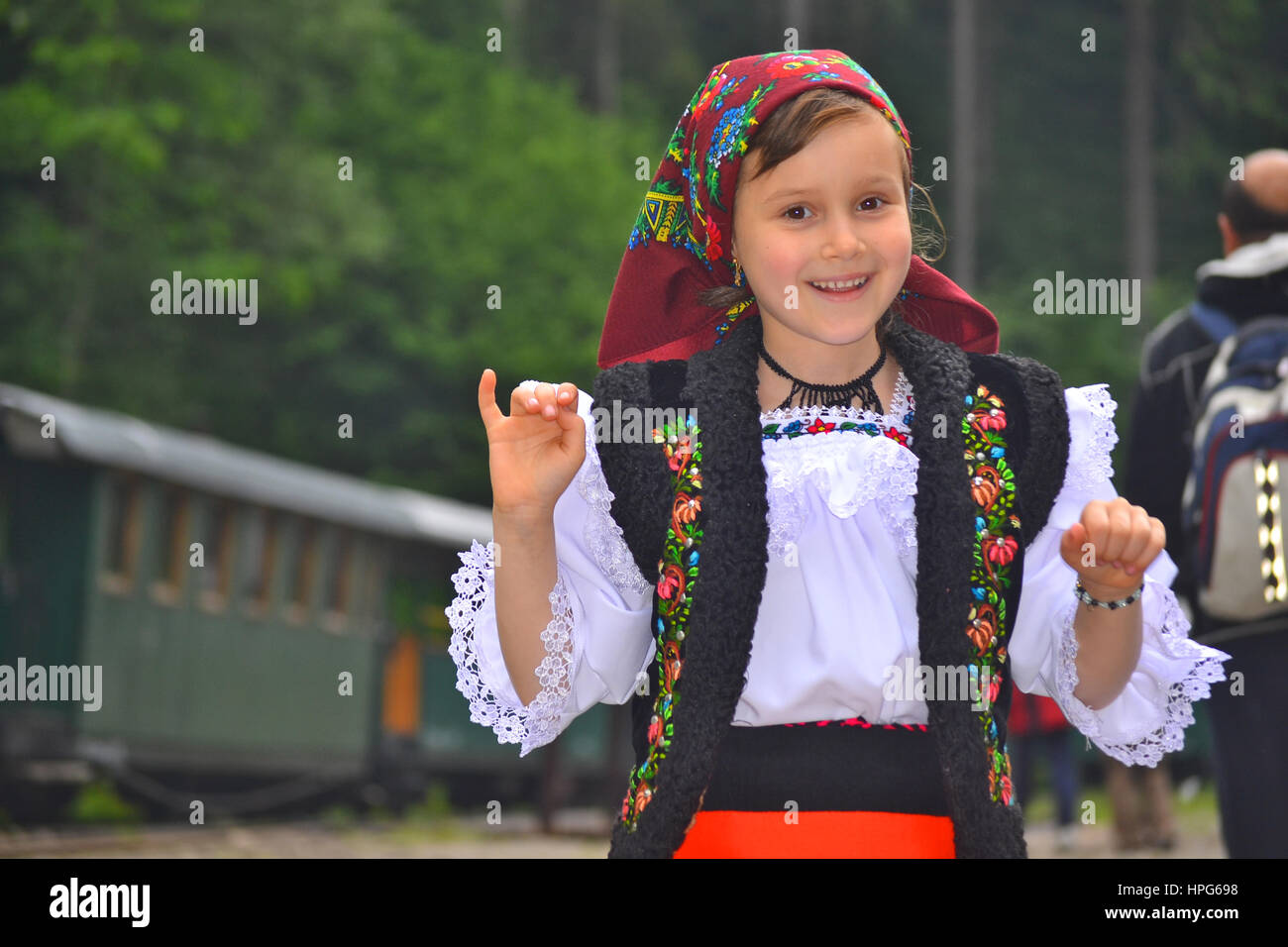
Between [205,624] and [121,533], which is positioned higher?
[121,533]

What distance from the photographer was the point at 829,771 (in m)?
2.49

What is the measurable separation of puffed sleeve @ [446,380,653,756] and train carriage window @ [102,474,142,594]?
11971mm

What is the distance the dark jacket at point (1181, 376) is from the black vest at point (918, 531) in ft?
7.07

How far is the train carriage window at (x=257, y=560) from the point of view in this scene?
15898 millimetres

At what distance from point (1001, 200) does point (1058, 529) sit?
3890 cm

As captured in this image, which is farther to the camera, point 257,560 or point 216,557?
point 257,560

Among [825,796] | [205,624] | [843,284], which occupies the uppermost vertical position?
[205,624]

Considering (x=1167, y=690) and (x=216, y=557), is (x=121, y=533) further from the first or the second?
(x=1167, y=690)

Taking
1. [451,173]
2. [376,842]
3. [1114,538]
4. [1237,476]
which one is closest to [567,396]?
[1114,538]

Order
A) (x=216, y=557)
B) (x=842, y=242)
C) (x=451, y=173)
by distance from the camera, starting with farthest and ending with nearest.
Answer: (x=451, y=173), (x=216, y=557), (x=842, y=242)

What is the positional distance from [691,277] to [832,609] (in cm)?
67

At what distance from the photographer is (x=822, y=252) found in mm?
2600

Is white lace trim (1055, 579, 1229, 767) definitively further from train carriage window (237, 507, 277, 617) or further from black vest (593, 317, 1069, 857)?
train carriage window (237, 507, 277, 617)

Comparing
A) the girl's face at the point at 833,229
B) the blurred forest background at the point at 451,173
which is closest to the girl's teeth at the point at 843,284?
the girl's face at the point at 833,229
